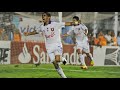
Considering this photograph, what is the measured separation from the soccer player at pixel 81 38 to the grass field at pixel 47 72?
0.51 feet

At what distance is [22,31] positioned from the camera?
16.4ft

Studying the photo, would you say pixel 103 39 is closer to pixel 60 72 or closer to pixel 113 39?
pixel 113 39

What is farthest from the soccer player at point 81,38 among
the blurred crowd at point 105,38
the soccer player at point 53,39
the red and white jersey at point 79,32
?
the soccer player at point 53,39

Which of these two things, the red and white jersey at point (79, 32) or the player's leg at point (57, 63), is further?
the red and white jersey at point (79, 32)

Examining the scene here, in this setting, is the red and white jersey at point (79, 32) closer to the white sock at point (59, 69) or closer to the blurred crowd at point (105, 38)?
the blurred crowd at point (105, 38)

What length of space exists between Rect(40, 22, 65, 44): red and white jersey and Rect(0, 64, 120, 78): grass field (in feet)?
1.51

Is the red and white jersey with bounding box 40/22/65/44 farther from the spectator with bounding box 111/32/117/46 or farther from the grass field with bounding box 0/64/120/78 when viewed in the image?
the spectator with bounding box 111/32/117/46

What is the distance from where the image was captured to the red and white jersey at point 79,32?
5016 millimetres

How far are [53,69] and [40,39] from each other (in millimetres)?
583

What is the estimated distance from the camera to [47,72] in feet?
16.2

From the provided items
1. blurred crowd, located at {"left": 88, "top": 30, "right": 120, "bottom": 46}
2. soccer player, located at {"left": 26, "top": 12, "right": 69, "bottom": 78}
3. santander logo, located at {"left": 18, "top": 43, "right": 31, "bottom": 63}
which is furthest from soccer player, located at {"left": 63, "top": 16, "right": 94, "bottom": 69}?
santander logo, located at {"left": 18, "top": 43, "right": 31, "bottom": 63}

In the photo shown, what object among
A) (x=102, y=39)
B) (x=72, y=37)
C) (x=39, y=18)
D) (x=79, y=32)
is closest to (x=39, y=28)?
(x=39, y=18)

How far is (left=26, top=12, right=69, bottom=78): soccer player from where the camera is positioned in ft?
16.0
